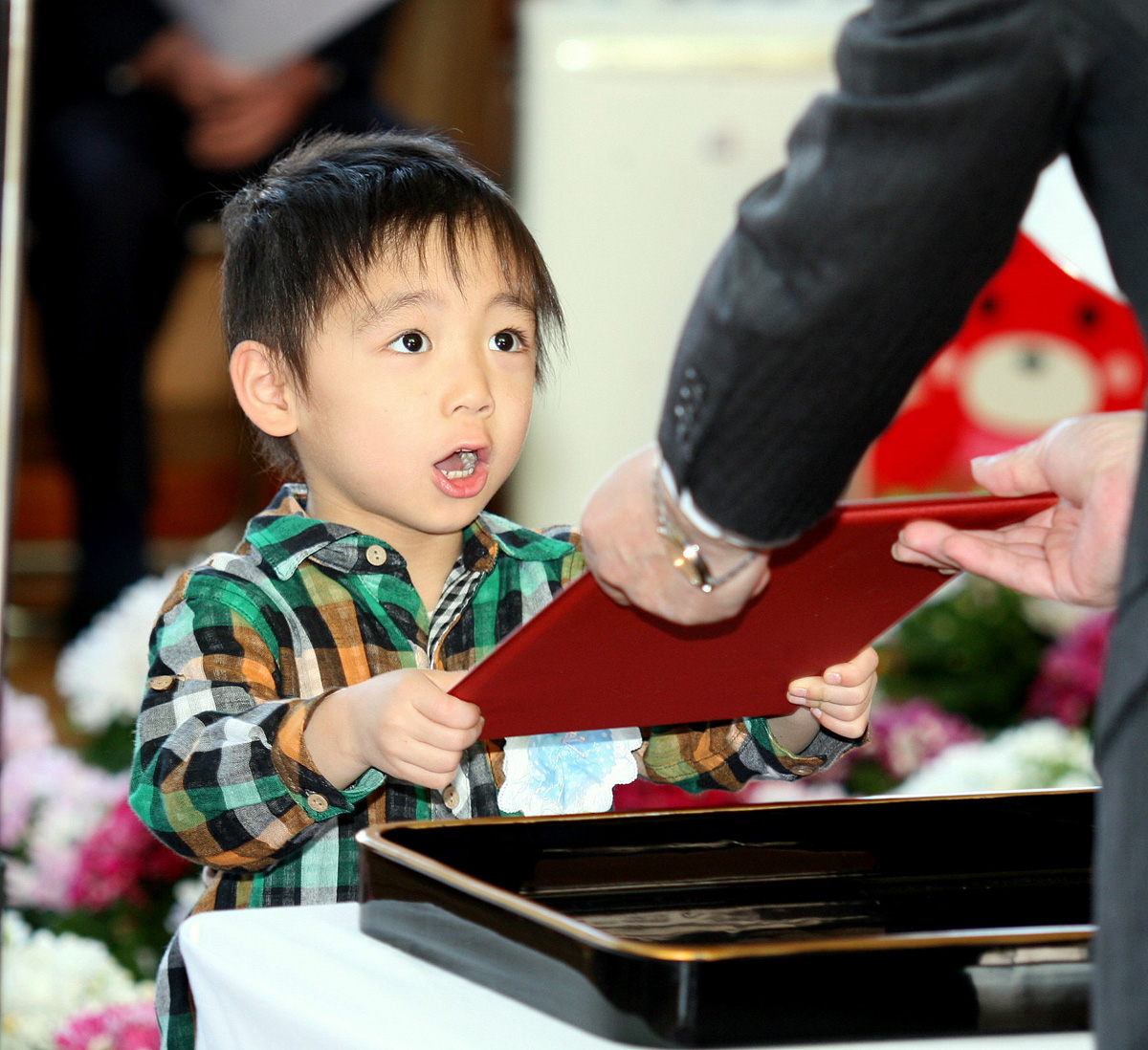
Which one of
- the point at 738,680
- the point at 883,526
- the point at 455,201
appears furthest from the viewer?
the point at 455,201

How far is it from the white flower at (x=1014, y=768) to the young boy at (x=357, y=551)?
0.67 metres

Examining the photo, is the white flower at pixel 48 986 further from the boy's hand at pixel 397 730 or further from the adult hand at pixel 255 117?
the adult hand at pixel 255 117

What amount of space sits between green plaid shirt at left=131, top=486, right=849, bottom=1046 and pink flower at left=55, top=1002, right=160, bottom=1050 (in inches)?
11.6

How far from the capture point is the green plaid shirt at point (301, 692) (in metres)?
0.78

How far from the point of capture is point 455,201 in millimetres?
925

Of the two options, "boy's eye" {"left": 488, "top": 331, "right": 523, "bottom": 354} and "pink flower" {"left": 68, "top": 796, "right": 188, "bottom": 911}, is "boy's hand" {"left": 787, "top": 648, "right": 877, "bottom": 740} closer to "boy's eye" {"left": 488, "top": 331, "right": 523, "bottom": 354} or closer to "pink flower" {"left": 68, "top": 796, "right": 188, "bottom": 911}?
"boy's eye" {"left": 488, "top": 331, "right": 523, "bottom": 354}

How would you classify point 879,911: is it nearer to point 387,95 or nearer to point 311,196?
point 311,196

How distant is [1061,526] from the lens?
661mm

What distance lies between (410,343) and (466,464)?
0.08 metres

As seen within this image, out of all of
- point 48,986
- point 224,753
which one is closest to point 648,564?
point 224,753

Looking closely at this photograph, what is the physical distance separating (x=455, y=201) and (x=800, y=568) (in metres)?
0.39

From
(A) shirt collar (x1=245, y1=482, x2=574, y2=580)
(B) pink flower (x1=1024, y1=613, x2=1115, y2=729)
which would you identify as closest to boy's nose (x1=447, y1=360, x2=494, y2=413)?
(A) shirt collar (x1=245, y1=482, x2=574, y2=580)

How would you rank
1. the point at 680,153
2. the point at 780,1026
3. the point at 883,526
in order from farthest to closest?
the point at 680,153, the point at 883,526, the point at 780,1026

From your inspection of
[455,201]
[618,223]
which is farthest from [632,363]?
[455,201]
